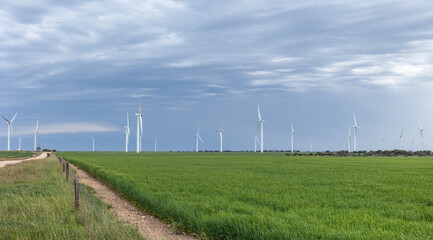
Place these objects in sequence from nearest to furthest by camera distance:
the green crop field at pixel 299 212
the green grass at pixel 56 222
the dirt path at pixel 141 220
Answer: the green crop field at pixel 299 212
the green grass at pixel 56 222
the dirt path at pixel 141 220

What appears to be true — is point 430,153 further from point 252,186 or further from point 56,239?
point 56,239

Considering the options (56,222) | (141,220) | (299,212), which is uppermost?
(299,212)

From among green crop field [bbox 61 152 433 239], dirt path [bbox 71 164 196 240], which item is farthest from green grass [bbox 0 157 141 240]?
green crop field [bbox 61 152 433 239]

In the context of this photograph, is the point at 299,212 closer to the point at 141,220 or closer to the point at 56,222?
the point at 141,220

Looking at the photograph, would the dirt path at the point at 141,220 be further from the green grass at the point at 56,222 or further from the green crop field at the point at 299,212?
the green grass at the point at 56,222

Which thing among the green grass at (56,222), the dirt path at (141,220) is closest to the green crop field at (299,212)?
the dirt path at (141,220)

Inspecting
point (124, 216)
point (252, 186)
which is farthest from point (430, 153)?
point (124, 216)

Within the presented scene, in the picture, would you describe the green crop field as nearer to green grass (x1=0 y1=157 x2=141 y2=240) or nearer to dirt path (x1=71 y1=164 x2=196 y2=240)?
dirt path (x1=71 y1=164 x2=196 y2=240)

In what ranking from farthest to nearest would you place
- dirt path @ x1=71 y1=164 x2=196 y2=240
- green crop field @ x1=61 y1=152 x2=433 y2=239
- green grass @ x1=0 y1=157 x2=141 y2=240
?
1. dirt path @ x1=71 y1=164 x2=196 y2=240
2. green grass @ x1=0 y1=157 x2=141 y2=240
3. green crop field @ x1=61 y1=152 x2=433 y2=239

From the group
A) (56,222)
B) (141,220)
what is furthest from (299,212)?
(56,222)

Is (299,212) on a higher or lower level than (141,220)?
higher

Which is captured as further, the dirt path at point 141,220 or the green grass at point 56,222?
the dirt path at point 141,220

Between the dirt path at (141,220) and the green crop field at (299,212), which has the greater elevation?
the green crop field at (299,212)

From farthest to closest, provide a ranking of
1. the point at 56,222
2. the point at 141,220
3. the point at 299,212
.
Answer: the point at 141,220
the point at 299,212
the point at 56,222
